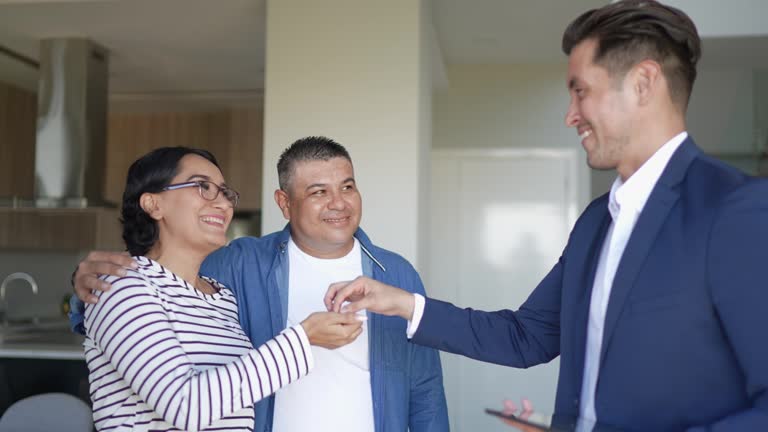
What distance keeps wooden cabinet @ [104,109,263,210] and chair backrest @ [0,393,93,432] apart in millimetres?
3994

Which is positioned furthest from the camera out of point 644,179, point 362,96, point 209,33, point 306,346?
point 209,33

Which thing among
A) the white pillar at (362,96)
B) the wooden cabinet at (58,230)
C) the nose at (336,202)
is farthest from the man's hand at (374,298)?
the wooden cabinet at (58,230)

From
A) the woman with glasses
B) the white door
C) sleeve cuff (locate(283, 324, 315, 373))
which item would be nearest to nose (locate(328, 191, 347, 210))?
the woman with glasses

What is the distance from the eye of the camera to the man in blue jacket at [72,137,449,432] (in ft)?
6.57

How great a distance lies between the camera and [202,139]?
689 cm

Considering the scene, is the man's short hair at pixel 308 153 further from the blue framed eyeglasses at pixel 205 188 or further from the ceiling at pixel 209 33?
the ceiling at pixel 209 33

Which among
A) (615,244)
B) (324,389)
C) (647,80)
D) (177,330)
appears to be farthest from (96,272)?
(647,80)

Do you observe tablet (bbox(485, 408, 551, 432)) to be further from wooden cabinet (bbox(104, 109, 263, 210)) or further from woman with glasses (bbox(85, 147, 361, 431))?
wooden cabinet (bbox(104, 109, 263, 210))

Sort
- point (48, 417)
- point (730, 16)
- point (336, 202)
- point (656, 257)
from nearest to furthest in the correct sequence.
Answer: point (656, 257) < point (336, 202) < point (48, 417) < point (730, 16)

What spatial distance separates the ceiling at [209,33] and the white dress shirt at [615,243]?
306 centimetres

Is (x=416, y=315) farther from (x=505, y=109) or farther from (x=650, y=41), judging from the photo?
(x=505, y=109)

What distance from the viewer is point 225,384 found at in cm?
141

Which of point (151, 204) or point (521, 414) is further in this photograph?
point (151, 204)

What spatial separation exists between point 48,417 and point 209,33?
274 cm
